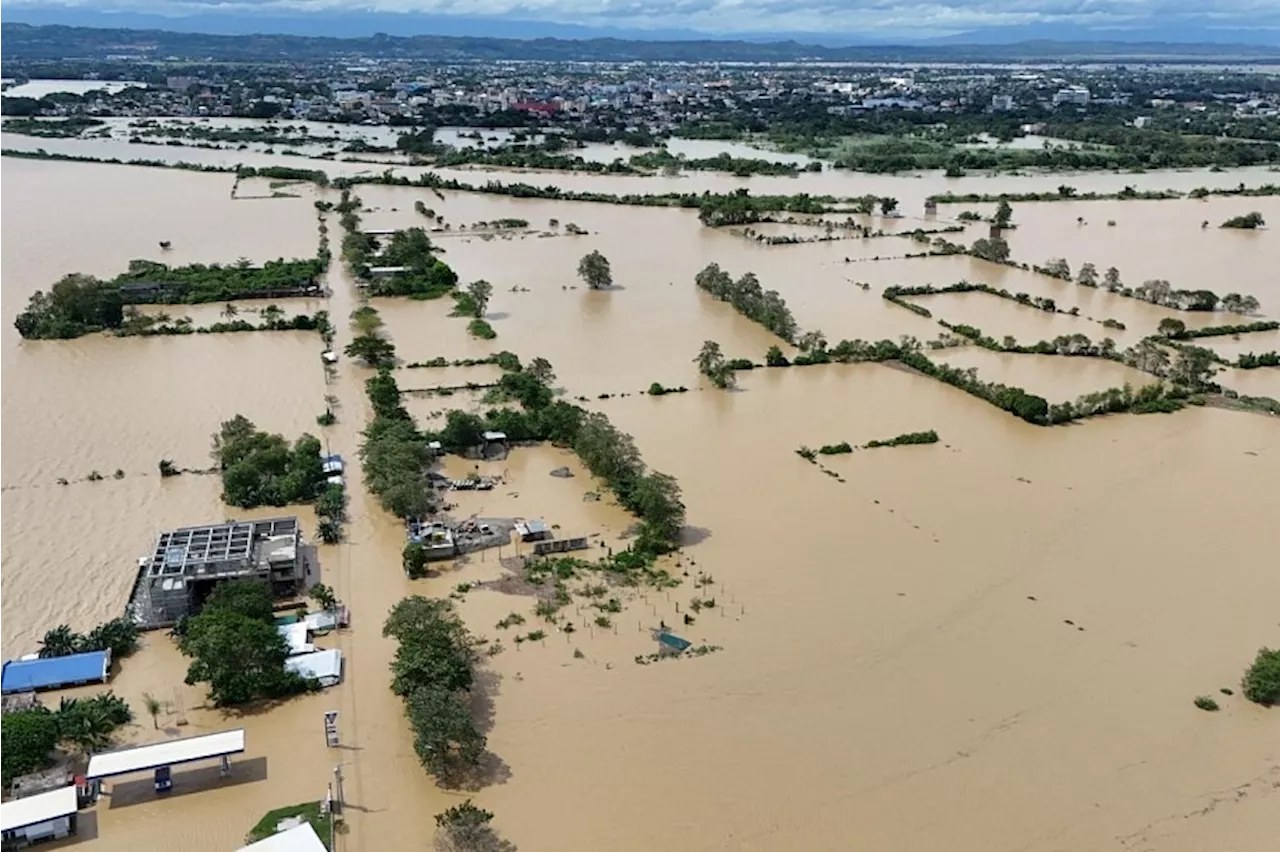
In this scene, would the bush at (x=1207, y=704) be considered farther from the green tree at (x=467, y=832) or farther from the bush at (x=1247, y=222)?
the bush at (x=1247, y=222)

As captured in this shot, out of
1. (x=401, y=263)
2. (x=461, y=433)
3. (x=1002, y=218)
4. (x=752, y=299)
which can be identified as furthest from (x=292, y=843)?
(x=1002, y=218)

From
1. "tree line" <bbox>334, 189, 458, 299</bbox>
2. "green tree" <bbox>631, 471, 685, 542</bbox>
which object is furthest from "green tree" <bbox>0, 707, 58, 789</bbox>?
"tree line" <bbox>334, 189, 458, 299</bbox>

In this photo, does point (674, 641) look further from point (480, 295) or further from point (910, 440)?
point (480, 295)

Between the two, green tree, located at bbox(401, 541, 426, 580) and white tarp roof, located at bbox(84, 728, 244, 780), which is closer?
white tarp roof, located at bbox(84, 728, 244, 780)

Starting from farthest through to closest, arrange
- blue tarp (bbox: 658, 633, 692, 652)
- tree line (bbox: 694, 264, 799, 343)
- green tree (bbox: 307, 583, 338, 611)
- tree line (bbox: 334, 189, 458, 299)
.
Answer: tree line (bbox: 334, 189, 458, 299) < tree line (bbox: 694, 264, 799, 343) < green tree (bbox: 307, 583, 338, 611) < blue tarp (bbox: 658, 633, 692, 652)

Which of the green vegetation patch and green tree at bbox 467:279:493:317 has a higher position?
green tree at bbox 467:279:493:317

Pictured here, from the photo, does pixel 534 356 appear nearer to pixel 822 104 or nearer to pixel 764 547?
pixel 764 547

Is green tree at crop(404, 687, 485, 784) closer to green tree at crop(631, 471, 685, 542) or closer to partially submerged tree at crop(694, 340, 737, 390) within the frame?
green tree at crop(631, 471, 685, 542)
